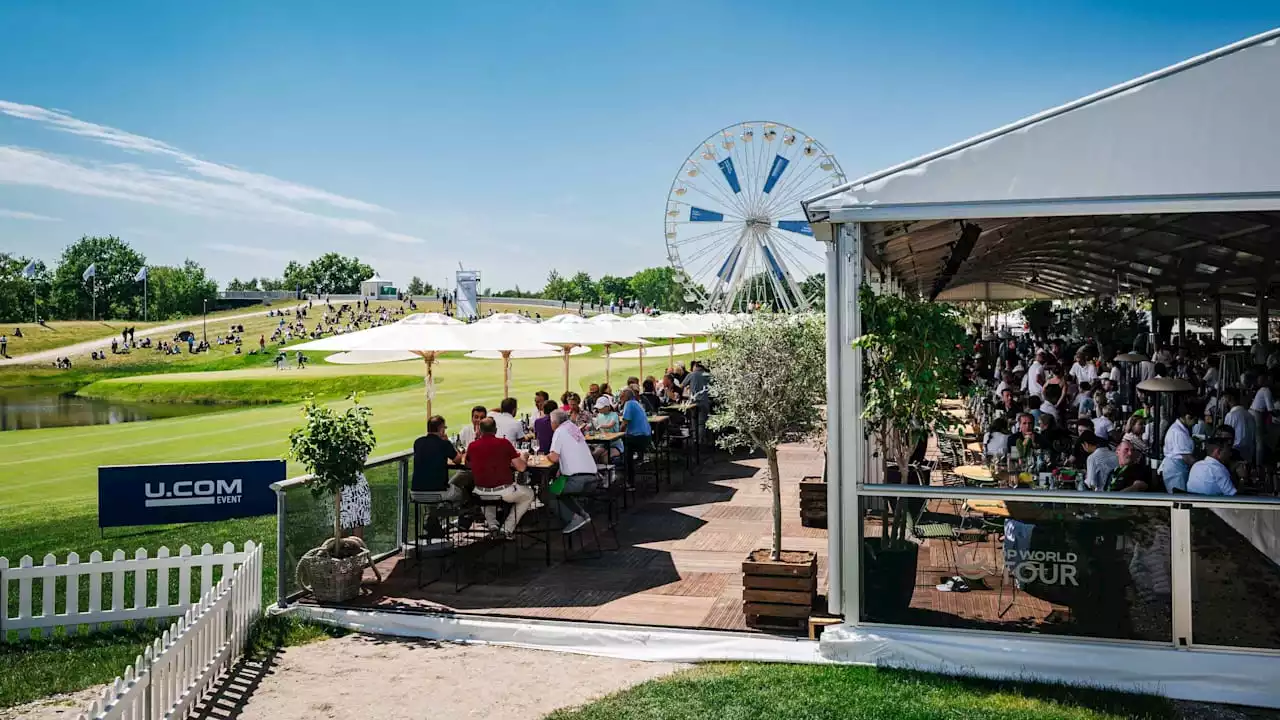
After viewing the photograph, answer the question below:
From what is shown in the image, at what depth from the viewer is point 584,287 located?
155875mm

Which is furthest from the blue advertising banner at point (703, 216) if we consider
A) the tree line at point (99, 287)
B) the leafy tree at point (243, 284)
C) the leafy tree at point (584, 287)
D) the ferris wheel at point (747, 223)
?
the leafy tree at point (243, 284)

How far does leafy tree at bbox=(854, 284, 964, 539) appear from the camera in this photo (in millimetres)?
6652

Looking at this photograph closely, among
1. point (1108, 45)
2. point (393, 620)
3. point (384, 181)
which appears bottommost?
point (393, 620)

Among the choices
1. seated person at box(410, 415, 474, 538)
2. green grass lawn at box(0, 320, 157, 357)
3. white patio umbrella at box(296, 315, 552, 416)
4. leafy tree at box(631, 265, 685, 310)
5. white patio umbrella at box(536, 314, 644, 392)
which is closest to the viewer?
seated person at box(410, 415, 474, 538)

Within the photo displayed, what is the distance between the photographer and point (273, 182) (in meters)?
132

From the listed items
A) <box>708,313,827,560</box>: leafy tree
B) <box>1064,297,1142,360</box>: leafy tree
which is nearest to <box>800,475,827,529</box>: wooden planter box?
<box>708,313,827,560</box>: leafy tree

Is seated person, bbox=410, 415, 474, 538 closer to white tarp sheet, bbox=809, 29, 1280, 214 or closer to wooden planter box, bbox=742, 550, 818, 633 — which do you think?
wooden planter box, bbox=742, 550, 818, 633

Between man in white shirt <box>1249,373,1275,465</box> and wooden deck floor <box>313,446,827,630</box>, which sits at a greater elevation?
man in white shirt <box>1249,373,1275,465</box>

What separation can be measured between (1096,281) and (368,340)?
1496 centimetres

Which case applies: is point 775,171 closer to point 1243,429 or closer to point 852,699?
point 1243,429

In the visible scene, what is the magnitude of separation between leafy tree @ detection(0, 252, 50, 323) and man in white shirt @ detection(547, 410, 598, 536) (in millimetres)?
109915

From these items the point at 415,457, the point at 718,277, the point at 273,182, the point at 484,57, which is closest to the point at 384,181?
the point at 273,182

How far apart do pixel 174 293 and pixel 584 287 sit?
6091 centimetres

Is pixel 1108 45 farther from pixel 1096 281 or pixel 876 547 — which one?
pixel 876 547
